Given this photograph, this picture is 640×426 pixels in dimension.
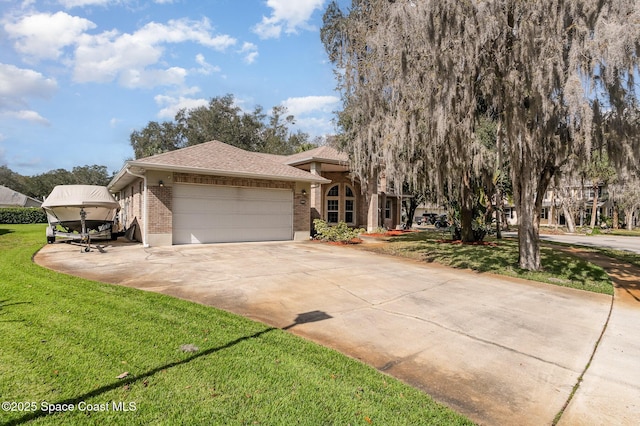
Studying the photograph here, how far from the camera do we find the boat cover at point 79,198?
11.0 meters

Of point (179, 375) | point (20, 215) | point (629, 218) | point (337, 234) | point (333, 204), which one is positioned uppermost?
point (333, 204)

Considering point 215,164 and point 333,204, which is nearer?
point 215,164

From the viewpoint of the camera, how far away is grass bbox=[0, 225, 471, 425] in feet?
7.29

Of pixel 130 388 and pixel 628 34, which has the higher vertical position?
pixel 628 34

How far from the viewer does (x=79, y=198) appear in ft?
36.4

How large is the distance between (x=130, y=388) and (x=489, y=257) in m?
9.93

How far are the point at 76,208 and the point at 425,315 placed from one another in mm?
12328

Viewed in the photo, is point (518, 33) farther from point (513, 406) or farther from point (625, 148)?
point (513, 406)

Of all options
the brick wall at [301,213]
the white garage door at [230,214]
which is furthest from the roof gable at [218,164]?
the brick wall at [301,213]

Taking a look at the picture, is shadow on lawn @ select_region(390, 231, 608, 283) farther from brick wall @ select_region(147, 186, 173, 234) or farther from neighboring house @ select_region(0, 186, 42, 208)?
neighboring house @ select_region(0, 186, 42, 208)

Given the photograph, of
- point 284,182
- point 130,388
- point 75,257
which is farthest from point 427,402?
point 284,182

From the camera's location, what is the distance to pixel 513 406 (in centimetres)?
254

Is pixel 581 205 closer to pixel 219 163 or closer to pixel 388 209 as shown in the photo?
pixel 388 209

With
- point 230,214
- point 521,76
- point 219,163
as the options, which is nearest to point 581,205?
point 521,76
